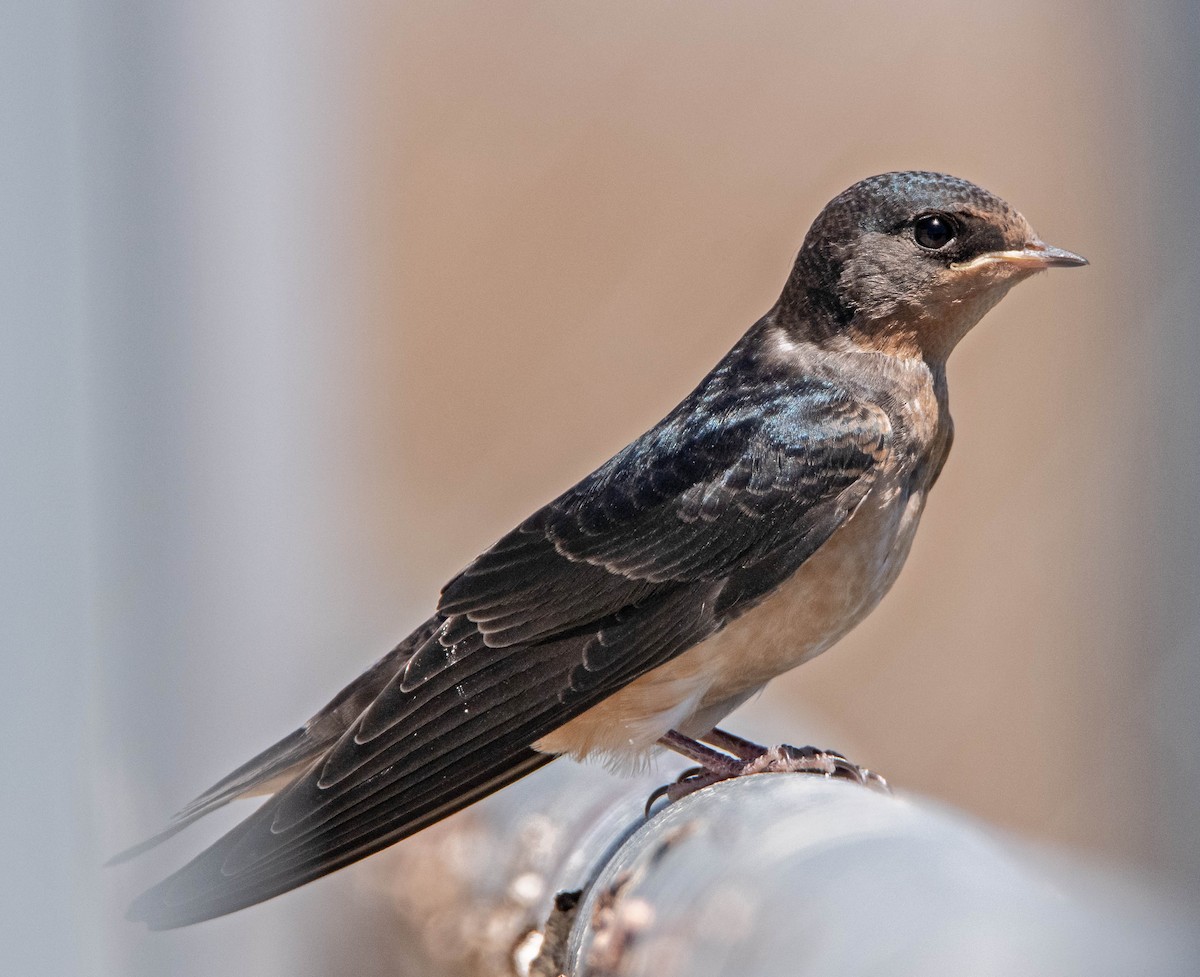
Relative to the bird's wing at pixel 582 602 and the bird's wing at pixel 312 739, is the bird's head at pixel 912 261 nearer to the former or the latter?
the bird's wing at pixel 582 602

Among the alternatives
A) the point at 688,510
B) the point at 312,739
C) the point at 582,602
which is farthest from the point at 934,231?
the point at 312,739

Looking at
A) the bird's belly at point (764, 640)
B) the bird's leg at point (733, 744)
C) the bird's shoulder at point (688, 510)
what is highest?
the bird's shoulder at point (688, 510)

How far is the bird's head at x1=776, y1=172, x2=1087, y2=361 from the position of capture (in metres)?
1.55

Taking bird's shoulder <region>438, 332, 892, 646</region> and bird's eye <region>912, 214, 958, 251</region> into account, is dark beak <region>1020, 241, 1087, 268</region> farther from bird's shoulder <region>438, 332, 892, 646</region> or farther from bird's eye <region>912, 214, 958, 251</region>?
bird's shoulder <region>438, 332, 892, 646</region>

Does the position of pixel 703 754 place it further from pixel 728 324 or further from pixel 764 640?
pixel 728 324

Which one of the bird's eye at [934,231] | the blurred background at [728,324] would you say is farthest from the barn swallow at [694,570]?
the blurred background at [728,324]

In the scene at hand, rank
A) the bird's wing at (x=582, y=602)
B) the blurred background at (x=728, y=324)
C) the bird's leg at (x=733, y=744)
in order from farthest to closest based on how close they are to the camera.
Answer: the blurred background at (x=728, y=324) → the bird's leg at (x=733, y=744) → the bird's wing at (x=582, y=602)

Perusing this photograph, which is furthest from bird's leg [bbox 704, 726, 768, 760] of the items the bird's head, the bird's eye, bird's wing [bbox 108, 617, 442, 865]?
the bird's eye

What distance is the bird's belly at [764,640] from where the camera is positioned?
1.55m

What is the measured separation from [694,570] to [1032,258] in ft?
1.64

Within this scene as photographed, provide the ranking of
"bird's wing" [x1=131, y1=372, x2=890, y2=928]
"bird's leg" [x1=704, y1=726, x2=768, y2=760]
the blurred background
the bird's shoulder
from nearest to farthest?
"bird's wing" [x1=131, y1=372, x2=890, y2=928] < the bird's shoulder < "bird's leg" [x1=704, y1=726, x2=768, y2=760] < the blurred background

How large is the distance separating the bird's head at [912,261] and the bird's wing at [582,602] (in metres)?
0.12

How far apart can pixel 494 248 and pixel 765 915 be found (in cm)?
305

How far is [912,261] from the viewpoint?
1.60 meters
